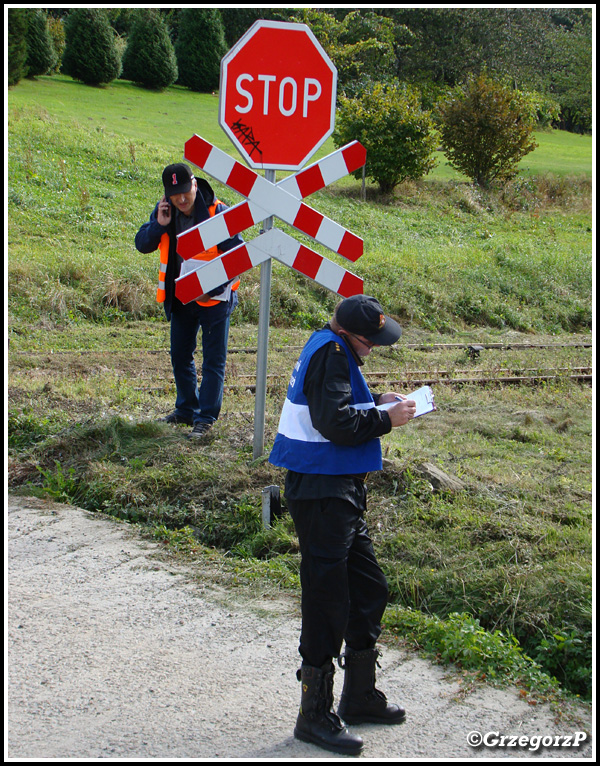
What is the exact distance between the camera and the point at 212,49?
37188 millimetres

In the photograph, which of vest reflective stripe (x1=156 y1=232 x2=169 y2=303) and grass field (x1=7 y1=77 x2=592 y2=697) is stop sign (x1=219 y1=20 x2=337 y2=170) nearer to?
vest reflective stripe (x1=156 y1=232 x2=169 y2=303)

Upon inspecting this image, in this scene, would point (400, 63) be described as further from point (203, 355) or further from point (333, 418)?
point (333, 418)

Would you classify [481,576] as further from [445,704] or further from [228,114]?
[228,114]

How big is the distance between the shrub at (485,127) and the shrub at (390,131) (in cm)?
210

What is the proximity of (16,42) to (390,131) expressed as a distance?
13349mm

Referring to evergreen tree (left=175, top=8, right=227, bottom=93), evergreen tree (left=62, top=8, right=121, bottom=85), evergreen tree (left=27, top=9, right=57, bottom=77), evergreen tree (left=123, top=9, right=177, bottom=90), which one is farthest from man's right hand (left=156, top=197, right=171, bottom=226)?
evergreen tree (left=175, top=8, right=227, bottom=93)

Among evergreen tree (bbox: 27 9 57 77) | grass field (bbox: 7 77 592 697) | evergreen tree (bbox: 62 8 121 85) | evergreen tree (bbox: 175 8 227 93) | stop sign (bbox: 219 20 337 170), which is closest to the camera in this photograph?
grass field (bbox: 7 77 592 697)

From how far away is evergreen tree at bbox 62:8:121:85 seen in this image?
29766 mm

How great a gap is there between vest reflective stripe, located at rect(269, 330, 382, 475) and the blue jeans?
3185 mm

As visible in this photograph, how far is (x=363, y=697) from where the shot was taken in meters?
3.39

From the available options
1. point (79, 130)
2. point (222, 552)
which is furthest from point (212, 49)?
point (222, 552)

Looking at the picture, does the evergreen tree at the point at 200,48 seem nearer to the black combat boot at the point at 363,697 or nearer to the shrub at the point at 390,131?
the shrub at the point at 390,131

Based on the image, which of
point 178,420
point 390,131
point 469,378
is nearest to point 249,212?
point 178,420

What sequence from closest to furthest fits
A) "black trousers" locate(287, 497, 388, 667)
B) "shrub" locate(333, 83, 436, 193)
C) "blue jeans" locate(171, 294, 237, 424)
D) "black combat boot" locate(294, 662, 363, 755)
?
1. "black combat boot" locate(294, 662, 363, 755)
2. "black trousers" locate(287, 497, 388, 667)
3. "blue jeans" locate(171, 294, 237, 424)
4. "shrub" locate(333, 83, 436, 193)
